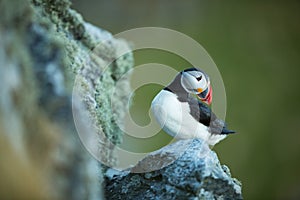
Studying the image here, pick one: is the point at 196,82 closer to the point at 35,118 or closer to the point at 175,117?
the point at 175,117

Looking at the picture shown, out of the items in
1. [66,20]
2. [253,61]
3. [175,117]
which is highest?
[253,61]

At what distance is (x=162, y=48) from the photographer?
1.83 m

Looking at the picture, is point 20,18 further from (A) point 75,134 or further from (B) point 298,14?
(B) point 298,14

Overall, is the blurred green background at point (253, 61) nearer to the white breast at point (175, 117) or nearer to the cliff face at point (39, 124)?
the white breast at point (175, 117)

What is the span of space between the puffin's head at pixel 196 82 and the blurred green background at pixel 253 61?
106 centimetres

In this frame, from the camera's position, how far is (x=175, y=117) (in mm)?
877

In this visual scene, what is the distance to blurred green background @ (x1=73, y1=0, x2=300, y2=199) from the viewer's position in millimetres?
2027

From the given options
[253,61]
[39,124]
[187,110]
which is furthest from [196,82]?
[253,61]

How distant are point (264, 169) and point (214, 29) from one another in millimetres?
628

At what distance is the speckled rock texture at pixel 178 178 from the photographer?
2.38 feet

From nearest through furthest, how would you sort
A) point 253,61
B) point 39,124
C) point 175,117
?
point 39,124 < point 175,117 < point 253,61

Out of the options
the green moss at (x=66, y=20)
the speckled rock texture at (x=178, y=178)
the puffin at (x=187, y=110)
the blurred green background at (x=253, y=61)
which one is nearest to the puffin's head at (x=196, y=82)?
the puffin at (x=187, y=110)

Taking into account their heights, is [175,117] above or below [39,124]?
above

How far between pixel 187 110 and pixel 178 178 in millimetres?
184
